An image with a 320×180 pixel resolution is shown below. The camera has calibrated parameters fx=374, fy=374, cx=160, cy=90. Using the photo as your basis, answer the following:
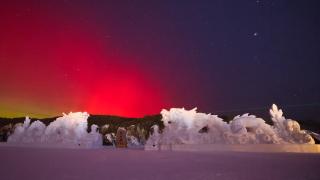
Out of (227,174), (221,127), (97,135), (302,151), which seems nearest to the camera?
(227,174)

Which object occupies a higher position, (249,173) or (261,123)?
(261,123)

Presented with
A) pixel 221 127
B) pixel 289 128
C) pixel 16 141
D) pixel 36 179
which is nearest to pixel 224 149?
pixel 221 127

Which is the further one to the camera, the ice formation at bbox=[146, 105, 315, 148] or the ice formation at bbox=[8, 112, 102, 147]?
the ice formation at bbox=[8, 112, 102, 147]

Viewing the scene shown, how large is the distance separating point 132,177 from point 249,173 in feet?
7.98

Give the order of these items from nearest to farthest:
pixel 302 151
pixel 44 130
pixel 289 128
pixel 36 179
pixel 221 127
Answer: pixel 36 179, pixel 302 151, pixel 289 128, pixel 221 127, pixel 44 130

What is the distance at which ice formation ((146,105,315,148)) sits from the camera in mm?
18609

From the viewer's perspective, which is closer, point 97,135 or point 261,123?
point 261,123

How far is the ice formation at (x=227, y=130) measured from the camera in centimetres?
1861

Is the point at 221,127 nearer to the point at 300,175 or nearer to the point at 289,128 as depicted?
the point at 289,128

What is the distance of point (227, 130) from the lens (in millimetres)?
20188

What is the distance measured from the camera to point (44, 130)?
112 feet

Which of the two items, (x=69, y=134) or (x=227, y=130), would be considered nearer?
(x=227, y=130)

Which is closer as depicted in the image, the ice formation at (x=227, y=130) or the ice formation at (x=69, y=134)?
the ice formation at (x=227, y=130)

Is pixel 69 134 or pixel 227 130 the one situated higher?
pixel 69 134
